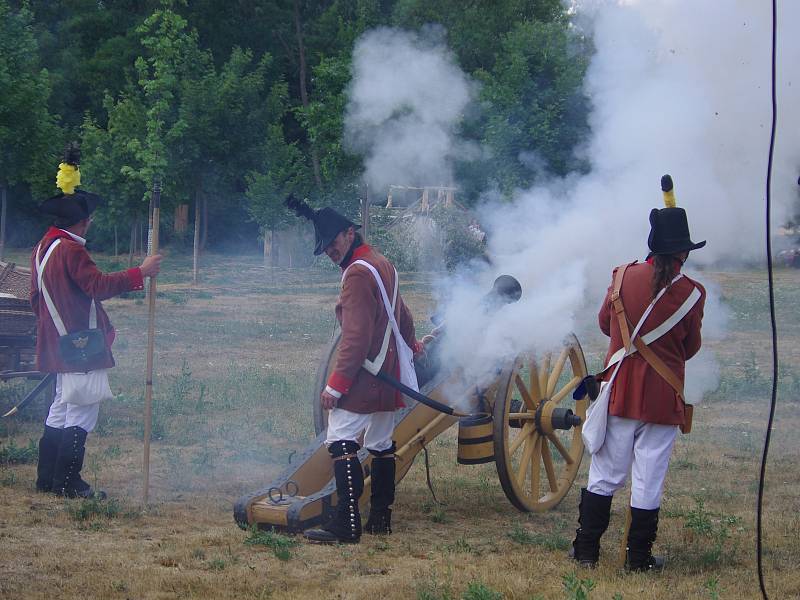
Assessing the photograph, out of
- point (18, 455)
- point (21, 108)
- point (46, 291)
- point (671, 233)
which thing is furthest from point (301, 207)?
point (21, 108)

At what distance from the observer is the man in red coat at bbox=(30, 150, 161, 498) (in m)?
5.97

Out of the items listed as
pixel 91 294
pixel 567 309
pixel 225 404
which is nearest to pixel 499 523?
pixel 567 309

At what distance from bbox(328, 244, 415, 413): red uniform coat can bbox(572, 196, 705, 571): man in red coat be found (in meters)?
1.18

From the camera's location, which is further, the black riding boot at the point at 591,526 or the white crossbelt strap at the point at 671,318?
the black riding boot at the point at 591,526

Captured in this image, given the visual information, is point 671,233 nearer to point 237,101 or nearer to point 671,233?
point 671,233

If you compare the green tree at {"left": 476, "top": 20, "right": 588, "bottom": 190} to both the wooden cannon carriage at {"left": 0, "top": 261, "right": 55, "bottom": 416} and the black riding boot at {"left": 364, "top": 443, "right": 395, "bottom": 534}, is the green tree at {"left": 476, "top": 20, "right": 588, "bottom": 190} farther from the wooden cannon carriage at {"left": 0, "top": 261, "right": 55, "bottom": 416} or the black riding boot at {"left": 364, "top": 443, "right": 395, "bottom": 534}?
the wooden cannon carriage at {"left": 0, "top": 261, "right": 55, "bottom": 416}

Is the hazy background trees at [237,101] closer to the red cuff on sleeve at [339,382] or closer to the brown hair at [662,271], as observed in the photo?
the brown hair at [662,271]

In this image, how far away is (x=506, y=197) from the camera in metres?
7.05

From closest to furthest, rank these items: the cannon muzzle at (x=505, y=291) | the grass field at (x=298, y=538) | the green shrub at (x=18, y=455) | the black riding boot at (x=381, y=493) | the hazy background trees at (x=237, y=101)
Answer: the grass field at (x=298, y=538)
the black riding boot at (x=381, y=493)
the cannon muzzle at (x=505, y=291)
the green shrub at (x=18, y=455)
the hazy background trees at (x=237, y=101)

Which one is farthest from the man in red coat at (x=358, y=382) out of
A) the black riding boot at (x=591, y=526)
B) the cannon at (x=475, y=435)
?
the black riding boot at (x=591, y=526)

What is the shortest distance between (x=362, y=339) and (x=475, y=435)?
3.46ft

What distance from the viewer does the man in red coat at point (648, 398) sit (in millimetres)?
4789

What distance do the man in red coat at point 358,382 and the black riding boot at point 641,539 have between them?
132 cm

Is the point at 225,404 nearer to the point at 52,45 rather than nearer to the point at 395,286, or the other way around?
the point at 395,286
